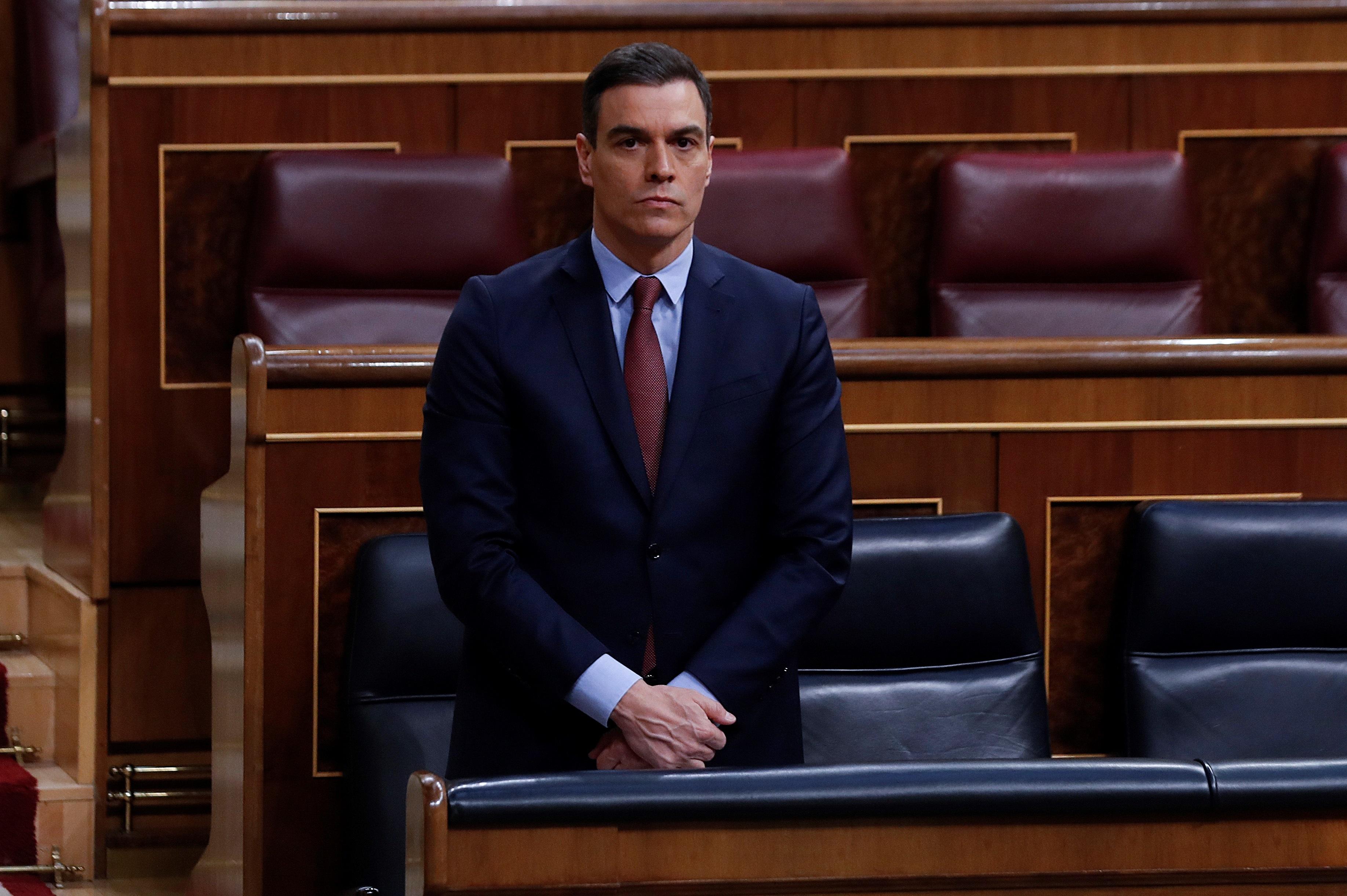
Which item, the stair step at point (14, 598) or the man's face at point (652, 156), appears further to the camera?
the stair step at point (14, 598)

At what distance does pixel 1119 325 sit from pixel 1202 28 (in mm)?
180

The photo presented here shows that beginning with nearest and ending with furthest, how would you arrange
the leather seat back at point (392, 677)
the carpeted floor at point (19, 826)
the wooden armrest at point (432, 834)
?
1. the wooden armrest at point (432, 834)
2. the leather seat back at point (392, 677)
3. the carpeted floor at point (19, 826)

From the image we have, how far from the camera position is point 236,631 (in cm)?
62

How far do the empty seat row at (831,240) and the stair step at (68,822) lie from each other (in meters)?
0.23

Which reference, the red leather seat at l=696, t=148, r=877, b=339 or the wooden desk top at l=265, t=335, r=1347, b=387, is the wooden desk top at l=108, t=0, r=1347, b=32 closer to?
the red leather seat at l=696, t=148, r=877, b=339

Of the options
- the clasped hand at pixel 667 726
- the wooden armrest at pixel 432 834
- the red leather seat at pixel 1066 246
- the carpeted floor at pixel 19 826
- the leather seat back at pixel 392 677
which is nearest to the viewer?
the wooden armrest at pixel 432 834

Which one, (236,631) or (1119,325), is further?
(1119,325)

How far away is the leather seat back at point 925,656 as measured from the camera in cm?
60

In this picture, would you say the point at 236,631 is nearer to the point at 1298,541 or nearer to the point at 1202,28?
the point at 1298,541

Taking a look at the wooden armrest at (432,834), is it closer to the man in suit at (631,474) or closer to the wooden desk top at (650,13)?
the man in suit at (631,474)

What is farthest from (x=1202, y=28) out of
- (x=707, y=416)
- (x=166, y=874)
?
(x=166, y=874)

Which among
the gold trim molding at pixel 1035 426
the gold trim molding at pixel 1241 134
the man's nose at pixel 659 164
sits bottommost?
the gold trim molding at pixel 1035 426

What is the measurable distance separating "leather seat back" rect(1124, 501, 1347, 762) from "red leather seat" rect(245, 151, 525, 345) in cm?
35

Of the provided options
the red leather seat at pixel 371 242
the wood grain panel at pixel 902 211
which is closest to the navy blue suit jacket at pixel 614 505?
the red leather seat at pixel 371 242
